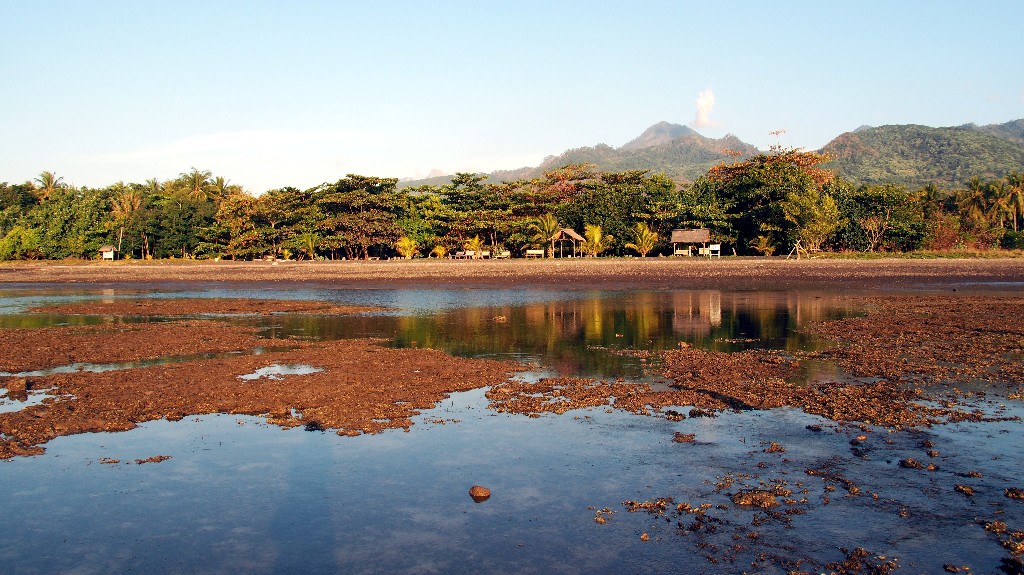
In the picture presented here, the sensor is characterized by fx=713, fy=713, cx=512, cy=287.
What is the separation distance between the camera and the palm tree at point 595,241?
239 feet

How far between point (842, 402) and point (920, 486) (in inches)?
175

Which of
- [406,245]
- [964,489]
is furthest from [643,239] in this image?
[964,489]

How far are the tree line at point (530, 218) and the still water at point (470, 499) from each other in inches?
2275

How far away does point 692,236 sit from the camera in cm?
7225

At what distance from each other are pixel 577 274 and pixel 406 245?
2532 cm

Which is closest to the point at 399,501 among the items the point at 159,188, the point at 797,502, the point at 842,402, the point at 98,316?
the point at 797,502

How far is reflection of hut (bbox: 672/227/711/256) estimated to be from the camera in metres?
71.8

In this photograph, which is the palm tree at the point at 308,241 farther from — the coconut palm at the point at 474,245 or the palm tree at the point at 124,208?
the palm tree at the point at 124,208

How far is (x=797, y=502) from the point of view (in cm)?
881

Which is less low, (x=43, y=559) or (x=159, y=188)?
(x=159, y=188)

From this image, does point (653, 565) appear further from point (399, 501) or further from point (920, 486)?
point (920, 486)

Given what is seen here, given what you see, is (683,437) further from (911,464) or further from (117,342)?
(117,342)

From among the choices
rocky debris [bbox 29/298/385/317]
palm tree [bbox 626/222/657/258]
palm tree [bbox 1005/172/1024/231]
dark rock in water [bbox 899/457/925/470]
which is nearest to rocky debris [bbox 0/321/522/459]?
dark rock in water [bbox 899/457/925/470]

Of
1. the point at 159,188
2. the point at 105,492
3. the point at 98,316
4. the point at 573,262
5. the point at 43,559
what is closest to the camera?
the point at 43,559
